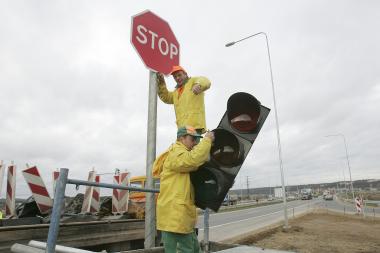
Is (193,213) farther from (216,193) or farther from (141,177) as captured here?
(141,177)

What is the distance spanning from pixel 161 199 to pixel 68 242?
1767mm

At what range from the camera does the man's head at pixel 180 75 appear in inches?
171

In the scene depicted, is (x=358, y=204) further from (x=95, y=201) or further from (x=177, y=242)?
(x=177, y=242)

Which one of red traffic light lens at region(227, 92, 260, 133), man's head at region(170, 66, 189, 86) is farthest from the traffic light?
man's head at region(170, 66, 189, 86)

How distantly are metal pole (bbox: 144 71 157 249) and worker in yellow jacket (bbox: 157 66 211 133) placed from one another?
24cm

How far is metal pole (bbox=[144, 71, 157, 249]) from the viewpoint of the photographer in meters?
3.78

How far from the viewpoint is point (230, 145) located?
9.09 feet

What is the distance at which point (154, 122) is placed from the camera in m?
4.09

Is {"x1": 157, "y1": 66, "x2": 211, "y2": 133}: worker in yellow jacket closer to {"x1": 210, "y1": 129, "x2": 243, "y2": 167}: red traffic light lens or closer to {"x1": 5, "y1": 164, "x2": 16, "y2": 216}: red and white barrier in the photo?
{"x1": 210, "y1": 129, "x2": 243, "y2": 167}: red traffic light lens

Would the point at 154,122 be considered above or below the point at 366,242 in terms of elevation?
above

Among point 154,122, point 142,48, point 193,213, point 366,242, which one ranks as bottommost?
point 366,242

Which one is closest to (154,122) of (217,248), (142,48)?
(142,48)

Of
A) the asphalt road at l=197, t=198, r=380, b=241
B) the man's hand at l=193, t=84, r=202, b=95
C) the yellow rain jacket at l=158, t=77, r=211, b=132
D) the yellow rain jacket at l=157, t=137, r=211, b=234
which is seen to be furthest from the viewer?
the asphalt road at l=197, t=198, r=380, b=241

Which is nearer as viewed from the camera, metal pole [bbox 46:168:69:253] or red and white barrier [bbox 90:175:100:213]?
metal pole [bbox 46:168:69:253]
